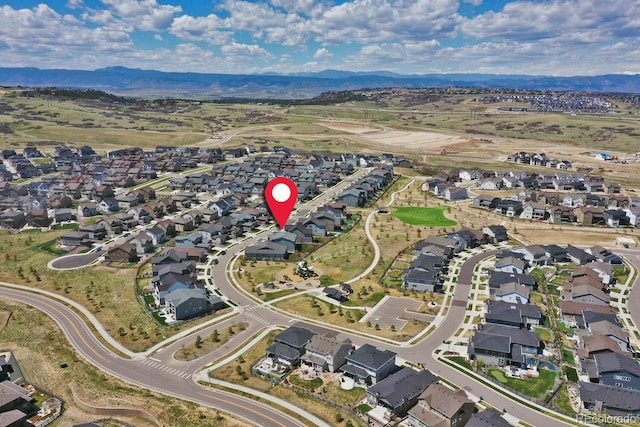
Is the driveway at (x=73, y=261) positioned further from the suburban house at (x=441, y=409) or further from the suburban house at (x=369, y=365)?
the suburban house at (x=441, y=409)

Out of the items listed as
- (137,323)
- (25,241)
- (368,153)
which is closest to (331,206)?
(137,323)

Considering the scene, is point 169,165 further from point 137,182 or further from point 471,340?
point 471,340

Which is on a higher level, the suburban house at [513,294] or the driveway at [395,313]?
the suburban house at [513,294]

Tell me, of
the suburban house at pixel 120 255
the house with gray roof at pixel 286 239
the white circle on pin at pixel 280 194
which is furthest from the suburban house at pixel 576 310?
the suburban house at pixel 120 255

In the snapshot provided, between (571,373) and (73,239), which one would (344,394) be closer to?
(571,373)

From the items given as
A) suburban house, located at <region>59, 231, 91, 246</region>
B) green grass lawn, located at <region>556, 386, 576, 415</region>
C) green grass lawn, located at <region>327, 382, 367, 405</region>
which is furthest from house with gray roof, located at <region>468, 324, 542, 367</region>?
suburban house, located at <region>59, 231, 91, 246</region>

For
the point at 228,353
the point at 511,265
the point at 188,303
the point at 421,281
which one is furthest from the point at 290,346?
Answer: the point at 511,265

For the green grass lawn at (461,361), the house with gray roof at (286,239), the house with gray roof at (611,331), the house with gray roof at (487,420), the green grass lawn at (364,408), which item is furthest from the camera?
the house with gray roof at (286,239)
